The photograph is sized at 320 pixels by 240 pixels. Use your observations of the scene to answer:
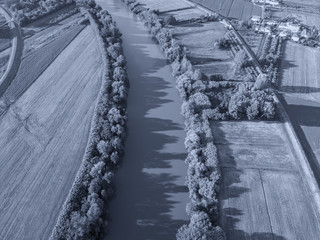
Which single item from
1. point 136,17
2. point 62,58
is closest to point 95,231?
point 62,58

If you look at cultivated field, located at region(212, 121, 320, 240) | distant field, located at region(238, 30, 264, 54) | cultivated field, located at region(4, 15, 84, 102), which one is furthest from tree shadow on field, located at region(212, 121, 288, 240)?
cultivated field, located at region(4, 15, 84, 102)

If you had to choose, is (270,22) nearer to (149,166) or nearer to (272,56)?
(272,56)

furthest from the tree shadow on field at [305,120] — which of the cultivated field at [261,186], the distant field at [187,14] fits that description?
the distant field at [187,14]

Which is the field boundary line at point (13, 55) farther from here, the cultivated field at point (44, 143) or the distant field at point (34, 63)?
the cultivated field at point (44, 143)

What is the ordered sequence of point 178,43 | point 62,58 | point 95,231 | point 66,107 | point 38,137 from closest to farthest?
1. point 95,231
2. point 38,137
3. point 66,107
4. point 62,58
5. point 178,43

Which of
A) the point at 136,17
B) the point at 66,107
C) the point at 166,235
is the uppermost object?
the point at 136,17

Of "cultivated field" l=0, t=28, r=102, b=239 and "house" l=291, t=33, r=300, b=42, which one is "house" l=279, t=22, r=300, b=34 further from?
"cultivated field" l=0, t=28, r=102, b=239

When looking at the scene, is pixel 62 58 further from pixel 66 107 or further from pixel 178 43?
pixel 178 43
